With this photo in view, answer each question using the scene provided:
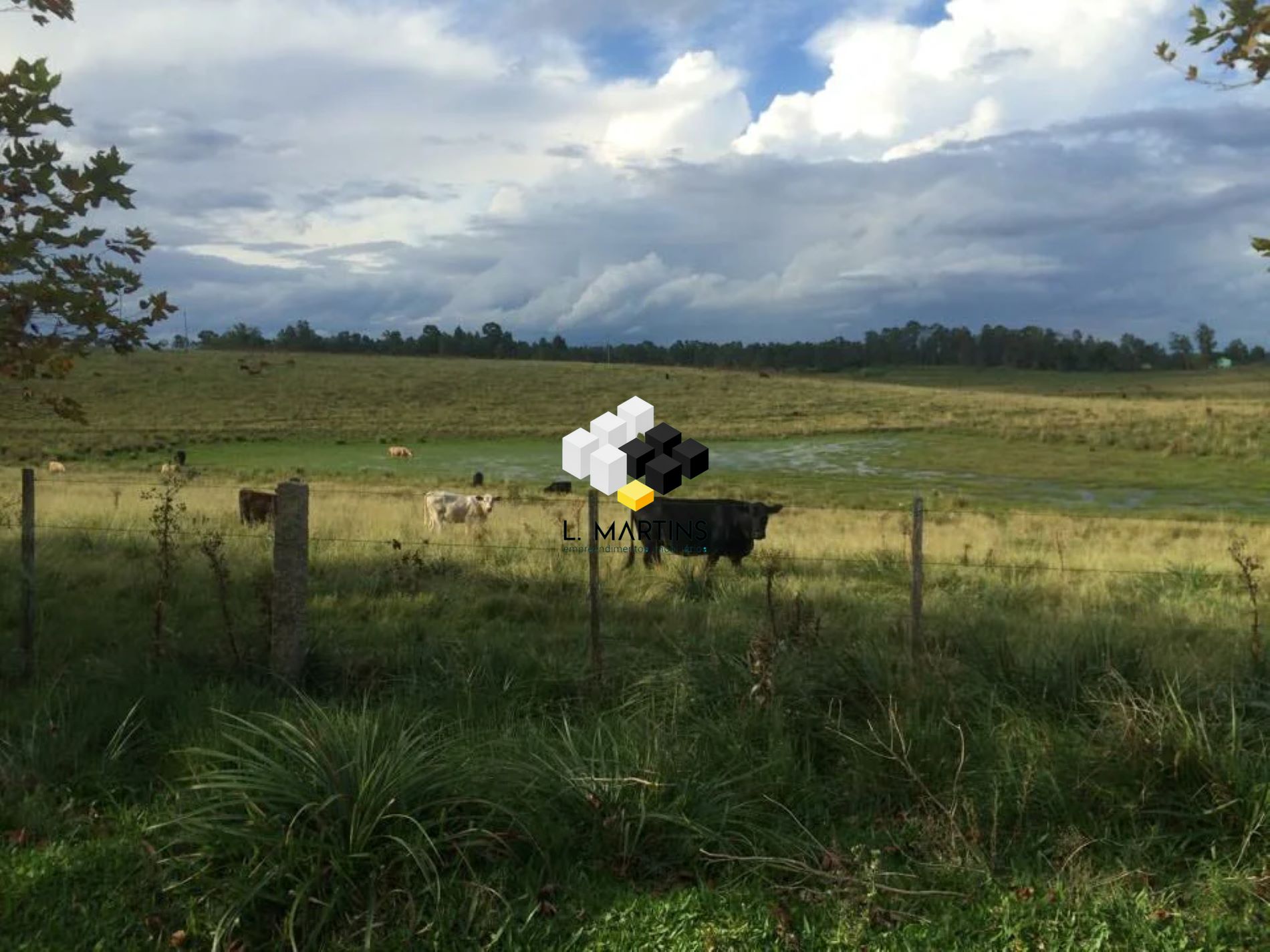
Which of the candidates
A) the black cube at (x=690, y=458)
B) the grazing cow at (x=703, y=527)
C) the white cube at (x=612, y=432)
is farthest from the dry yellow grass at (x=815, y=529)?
the black cube at (x=690, y=458)

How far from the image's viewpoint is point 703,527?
46.1ft

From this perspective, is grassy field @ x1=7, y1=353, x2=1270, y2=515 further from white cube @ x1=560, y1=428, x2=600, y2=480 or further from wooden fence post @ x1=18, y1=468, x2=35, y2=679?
white cube @ x1=560, y1=428, x2=600, y2=480

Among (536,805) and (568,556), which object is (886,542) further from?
(536,805)

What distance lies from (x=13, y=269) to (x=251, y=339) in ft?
464

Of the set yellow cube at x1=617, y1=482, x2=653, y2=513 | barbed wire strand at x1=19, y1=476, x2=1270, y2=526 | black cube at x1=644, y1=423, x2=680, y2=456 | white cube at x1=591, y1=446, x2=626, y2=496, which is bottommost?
barbed wire strand at x1=19, y1=476, x2=1270, y2=526

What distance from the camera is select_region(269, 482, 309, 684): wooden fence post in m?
6.12

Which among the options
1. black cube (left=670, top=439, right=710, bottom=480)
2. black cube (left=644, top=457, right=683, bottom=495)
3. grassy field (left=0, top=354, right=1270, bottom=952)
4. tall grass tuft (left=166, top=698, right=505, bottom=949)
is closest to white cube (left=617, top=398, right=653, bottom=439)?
black cube (left=644, top=457, right=683, bottom=495)

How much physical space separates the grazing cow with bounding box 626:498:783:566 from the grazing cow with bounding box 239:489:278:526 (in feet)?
24.1

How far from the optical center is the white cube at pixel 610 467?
55.9 ft

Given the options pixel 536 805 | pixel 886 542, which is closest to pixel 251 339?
pixel 886 542

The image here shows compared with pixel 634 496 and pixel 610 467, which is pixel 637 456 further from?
pixel 634 496

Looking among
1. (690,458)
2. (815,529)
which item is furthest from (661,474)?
(690,458)

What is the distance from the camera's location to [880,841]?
14.8 feet

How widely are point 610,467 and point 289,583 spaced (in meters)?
11.8
